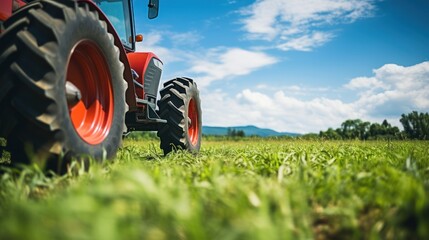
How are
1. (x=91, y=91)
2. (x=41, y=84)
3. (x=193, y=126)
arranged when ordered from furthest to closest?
1. (x=193, y=126)
2. (x=91, y=91)
3. (x=41, y=84)

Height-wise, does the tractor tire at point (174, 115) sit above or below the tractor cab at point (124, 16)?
below

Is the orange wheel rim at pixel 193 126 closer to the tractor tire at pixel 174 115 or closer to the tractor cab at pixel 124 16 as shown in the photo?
the tractor tire at pixel 174 115

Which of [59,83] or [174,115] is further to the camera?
[174,115]

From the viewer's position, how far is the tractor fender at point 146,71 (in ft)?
17.9

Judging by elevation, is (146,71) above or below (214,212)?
above

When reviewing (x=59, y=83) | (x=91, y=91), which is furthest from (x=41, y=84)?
(x=91, y=91)

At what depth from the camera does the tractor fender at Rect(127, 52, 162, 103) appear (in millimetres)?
5461

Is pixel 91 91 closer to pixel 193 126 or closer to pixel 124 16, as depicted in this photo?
pixel 124 16

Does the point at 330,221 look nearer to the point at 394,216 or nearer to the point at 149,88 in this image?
the point at 394,216

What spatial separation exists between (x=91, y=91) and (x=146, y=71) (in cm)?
248

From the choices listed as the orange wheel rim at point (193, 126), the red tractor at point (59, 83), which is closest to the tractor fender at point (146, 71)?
the orange wheel rim at point (193, 126)

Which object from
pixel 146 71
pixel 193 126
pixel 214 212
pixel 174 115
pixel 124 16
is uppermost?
pixel 124 16

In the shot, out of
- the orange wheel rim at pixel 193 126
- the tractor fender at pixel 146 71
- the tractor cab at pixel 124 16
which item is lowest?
the orange wheel rim at pixel 193 126

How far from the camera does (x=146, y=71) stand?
18.5 ft
